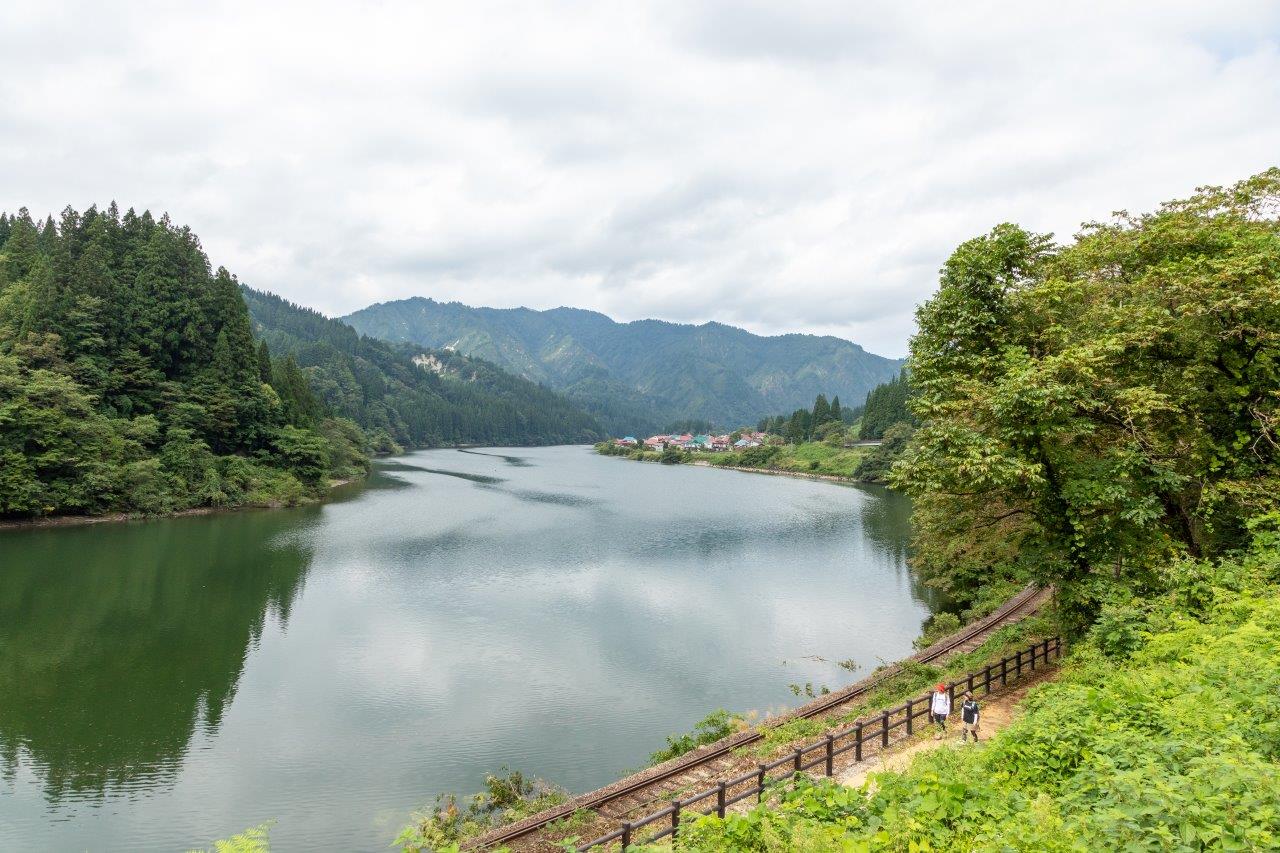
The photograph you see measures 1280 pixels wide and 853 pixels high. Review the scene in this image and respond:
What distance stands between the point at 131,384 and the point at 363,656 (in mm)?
46497

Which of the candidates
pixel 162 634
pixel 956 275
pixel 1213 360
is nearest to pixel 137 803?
pixel 162 634

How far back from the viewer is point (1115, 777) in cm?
625

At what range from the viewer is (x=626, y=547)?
46688 mm

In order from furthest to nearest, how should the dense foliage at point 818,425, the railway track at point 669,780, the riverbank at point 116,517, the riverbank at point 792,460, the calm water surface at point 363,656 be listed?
1. the dense foliage at point 818,425
2. the riverbank at point 792,460
3. the riverbank at point 116,517
4. the calm water surface at point 363,656
5. the railway track at point 669,780

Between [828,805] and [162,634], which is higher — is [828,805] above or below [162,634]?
above

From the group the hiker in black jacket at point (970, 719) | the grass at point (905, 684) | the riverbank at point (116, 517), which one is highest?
the hiker in black jacket at point (970, 719)

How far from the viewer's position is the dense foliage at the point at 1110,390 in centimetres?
1299

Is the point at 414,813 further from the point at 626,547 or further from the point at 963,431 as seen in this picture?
the point at 626,547

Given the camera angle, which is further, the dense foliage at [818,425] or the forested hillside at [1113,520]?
the dense foliage at [818,425]

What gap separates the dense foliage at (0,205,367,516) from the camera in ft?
150

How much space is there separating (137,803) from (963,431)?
20390 millimetres

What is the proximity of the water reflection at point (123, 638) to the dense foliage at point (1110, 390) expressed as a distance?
2147cm

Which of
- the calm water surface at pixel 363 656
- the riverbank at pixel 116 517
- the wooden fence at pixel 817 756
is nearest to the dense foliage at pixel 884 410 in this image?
the calm water surface at pixel 363 656

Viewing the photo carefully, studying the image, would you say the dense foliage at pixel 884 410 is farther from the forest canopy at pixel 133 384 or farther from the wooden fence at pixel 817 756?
the wooden fence at pixel 817 756
